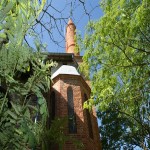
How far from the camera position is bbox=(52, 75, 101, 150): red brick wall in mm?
11594

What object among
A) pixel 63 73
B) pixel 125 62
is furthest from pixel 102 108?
pixel 63 73

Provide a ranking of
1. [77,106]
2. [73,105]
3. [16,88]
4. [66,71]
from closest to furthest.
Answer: [16,88] < [77,106] < [73,105] < [66,71]

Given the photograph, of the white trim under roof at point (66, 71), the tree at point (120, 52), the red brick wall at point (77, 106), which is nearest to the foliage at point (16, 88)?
the tree at point (120, 52)

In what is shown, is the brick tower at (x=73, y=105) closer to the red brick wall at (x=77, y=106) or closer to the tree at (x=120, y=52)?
the red brick wall at (x=77, y=106)

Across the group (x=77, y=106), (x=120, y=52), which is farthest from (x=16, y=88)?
(x=77, y=106)

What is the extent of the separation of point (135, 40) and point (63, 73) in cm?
666

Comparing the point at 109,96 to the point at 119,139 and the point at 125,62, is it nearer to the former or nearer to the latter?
the point at 125,62

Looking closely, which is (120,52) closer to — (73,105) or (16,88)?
(73,105)

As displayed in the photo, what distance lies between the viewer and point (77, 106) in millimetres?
12891

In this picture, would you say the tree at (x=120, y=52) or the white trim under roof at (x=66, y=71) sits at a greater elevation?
the white trim under roof at (x=66, y=71)

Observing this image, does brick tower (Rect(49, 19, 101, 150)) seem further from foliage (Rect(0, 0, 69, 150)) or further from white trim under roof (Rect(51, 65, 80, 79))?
foliage (Rect(0, 0, 69, 150))

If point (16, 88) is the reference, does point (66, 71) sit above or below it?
above

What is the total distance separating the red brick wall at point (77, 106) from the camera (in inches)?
456

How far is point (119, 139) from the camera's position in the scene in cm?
2028
